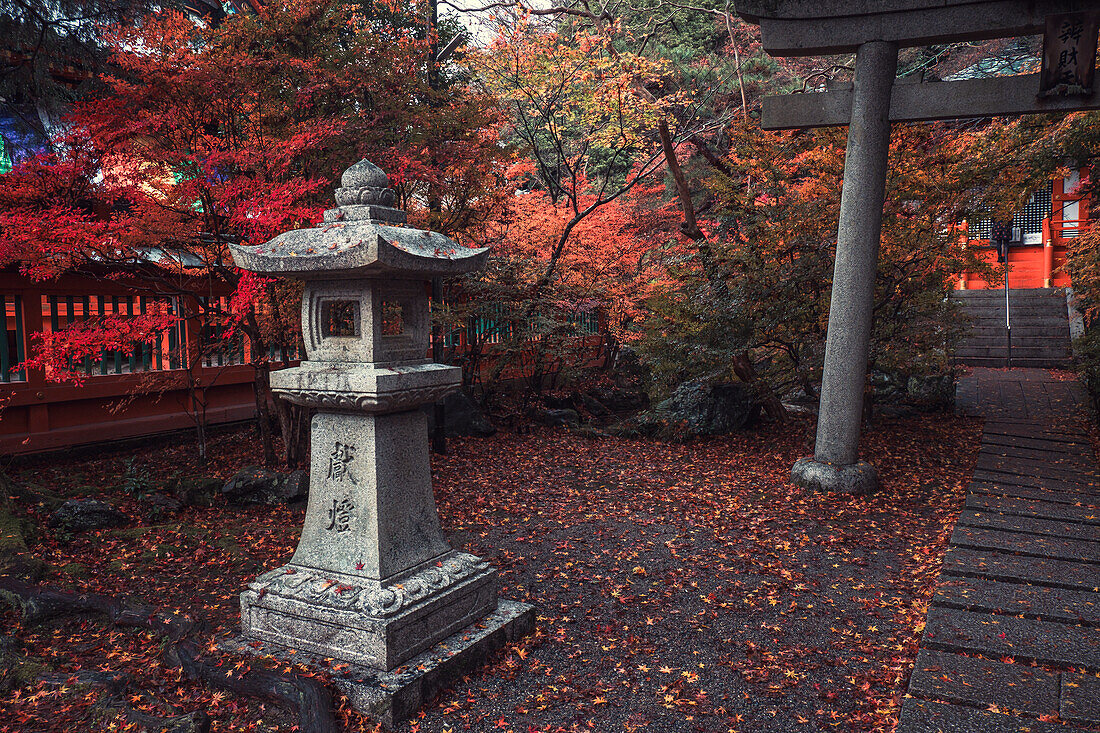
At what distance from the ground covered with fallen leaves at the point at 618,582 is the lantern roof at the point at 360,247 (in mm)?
2317

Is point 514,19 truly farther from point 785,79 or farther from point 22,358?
point 22,358

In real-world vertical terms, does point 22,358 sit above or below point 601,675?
above

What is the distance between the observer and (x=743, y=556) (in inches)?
241

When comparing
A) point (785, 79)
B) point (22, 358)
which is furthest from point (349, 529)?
point (785, 79)

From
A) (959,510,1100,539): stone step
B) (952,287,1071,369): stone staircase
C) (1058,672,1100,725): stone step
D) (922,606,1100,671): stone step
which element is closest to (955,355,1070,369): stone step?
(952,287,1071,369): stone staircase

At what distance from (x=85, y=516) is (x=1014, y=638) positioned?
25.1 feet

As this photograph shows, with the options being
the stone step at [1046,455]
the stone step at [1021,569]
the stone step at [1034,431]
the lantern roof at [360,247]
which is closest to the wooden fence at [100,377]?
the lantern roof at [360,247]

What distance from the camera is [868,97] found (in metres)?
7.45

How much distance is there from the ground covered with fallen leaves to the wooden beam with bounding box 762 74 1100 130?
13.7 ft

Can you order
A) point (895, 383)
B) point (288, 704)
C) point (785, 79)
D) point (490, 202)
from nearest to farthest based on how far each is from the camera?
1. point (288, 704)
2. point (490, 202)
3. point (895, 383)
4. point (785, 79)

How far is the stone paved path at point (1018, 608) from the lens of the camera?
11.8 ft

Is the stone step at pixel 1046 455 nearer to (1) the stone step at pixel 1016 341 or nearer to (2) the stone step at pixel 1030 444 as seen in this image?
(2) the stone step at pixel 1030 444

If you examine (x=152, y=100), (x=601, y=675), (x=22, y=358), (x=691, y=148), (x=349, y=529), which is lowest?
(x=601, y=675)

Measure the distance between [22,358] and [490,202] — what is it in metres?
6.34
